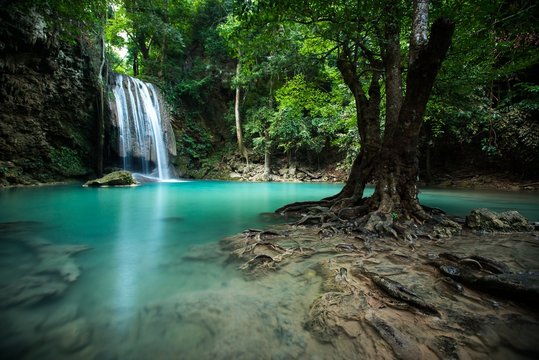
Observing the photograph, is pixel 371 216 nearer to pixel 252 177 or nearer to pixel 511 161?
pixel 511 161

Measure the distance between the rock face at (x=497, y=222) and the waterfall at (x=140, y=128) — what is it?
61.9ft

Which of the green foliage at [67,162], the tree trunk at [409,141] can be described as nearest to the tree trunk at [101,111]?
the green foliage at [67,162]

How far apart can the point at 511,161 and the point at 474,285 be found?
660 inches

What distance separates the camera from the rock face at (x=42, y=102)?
1175 centimetres

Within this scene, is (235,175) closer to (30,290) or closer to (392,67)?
(392,67)

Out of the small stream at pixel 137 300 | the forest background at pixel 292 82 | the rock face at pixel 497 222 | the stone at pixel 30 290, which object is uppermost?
the forest background at pixel 292 82

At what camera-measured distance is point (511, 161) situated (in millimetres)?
14273

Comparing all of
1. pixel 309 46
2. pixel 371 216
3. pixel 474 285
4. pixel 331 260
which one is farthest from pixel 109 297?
pixel 309 46

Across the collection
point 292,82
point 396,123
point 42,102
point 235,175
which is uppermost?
point 42,102

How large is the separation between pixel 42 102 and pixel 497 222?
61.5ft

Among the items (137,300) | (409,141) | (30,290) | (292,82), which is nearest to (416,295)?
(137,300)

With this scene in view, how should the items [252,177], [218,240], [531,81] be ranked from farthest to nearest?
[252,177] → [531,81] → [218,240]

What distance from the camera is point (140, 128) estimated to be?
61.4ft

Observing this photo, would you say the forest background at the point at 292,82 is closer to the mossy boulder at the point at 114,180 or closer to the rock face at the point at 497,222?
the rock face at the point at 497,222
